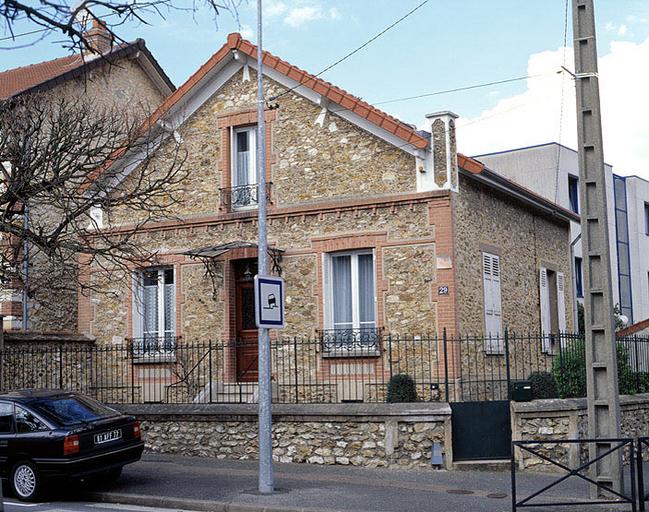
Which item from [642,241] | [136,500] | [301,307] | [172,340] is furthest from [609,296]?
[642,241]

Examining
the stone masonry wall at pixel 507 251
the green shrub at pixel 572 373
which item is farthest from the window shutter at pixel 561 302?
the green shrub at pixel 572 373

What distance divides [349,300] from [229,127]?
194 inches

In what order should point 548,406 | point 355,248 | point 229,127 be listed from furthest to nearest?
point 229,127 → point 355,248 → point 548,406

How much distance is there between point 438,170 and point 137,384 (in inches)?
332

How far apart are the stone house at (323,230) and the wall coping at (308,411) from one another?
5.17ft

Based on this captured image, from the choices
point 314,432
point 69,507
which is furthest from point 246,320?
point 69,507

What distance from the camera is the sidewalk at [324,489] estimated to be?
1150 cm

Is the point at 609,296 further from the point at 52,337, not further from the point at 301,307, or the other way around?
the point at 52,337

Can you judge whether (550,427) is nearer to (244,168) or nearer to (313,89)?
(313,89)

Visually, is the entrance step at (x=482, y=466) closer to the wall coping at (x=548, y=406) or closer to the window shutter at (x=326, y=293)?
the wall coping at (x=548, y=406)

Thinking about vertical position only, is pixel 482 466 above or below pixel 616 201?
below

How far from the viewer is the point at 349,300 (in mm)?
18406

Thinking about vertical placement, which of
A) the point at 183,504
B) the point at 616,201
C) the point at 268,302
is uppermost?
the point at 616,201

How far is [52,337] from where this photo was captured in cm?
1998
